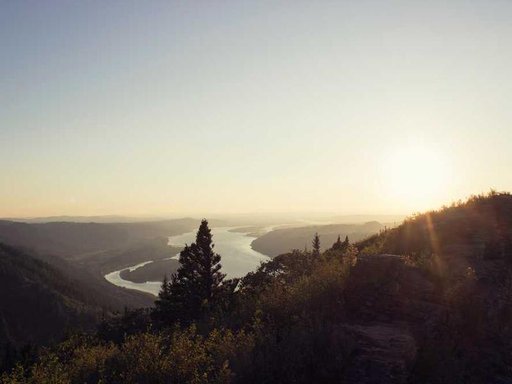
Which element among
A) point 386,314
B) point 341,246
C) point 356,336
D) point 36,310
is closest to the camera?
point 356,336

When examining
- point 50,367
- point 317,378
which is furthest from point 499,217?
point 50,367

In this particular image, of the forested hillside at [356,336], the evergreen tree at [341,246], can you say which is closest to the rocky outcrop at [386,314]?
the forested hillside at [356,336]

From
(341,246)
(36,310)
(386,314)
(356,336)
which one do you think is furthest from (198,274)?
(36,310)

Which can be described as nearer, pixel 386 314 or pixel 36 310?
pixel 386 314

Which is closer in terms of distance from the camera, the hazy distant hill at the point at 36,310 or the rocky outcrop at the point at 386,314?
the rocky outcrop at the point at 386,314

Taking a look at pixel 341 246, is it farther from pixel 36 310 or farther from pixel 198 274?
pixel 36 310

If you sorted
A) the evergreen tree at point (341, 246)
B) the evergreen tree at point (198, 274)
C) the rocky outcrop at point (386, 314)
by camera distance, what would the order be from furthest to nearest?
the evergreen tree at point (198, 274) → the evergreen tree at point (341, 246) → the rocky outcrop at point (386, 314)

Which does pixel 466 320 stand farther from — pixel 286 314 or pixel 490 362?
pixel 286 314

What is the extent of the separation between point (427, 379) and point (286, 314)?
8.74ft

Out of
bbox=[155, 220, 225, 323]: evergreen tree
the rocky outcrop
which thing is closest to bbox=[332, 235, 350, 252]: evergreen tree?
the rocky outcrop

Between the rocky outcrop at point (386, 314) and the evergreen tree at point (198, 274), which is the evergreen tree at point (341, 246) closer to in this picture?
the rocky outcrop at point (386, 314)

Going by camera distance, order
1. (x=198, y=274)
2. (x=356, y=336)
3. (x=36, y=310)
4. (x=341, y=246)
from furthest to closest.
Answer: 1. (x=36, y=310)
2. (x=198, y=274)
3. (x=341, y=246)
4. (x=356, y=336)

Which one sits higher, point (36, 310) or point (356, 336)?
point (356, 336)

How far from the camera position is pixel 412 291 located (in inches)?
324
